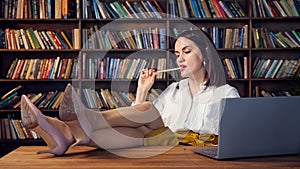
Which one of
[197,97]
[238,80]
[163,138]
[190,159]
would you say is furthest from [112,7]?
[190,159]

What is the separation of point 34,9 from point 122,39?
31.7 inches

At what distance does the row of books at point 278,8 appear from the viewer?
14.0ft

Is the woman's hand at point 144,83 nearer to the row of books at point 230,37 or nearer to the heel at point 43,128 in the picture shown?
the heel at point 43,128

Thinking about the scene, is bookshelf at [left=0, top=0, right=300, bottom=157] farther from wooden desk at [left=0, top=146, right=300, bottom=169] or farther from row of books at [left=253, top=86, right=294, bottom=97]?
wooden desk at [left=0, top=146, right=300, bottom=169]

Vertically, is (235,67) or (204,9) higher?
(204,9)

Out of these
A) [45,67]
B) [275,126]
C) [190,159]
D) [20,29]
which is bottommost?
[190,159]

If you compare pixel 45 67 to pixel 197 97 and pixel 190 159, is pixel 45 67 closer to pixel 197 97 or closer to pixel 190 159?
pixel 197 97

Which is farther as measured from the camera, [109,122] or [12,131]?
[12,131]

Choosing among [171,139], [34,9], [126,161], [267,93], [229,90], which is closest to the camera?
[126,161]

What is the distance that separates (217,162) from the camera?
1517mm

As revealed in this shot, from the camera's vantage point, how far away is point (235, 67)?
4.30 metres

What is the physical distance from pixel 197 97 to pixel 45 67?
72.1 inches

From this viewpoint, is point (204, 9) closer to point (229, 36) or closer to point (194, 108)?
point (229, 36)

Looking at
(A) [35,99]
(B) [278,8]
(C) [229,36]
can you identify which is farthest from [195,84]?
(A) [35,99]
